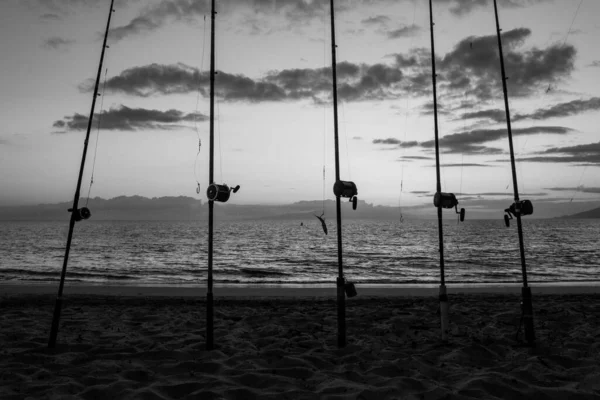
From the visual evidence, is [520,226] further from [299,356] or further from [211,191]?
[211,191]

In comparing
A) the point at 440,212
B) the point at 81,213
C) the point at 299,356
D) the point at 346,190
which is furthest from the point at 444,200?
the point at 81,213

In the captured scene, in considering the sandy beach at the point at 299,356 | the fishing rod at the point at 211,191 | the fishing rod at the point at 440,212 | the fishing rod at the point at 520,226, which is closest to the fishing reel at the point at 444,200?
the fishing rod at the point at 440,212

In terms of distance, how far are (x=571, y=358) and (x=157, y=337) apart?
7767mm

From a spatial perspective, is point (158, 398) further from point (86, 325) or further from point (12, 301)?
point (12, 301)

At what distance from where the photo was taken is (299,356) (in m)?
7.63

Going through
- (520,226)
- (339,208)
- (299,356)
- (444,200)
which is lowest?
(299,356)

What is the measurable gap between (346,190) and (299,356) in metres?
3.05

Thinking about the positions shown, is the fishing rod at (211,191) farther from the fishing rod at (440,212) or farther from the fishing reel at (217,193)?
the fishing rod at (440,212)

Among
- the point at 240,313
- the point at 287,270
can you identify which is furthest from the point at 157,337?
the point at 287,270

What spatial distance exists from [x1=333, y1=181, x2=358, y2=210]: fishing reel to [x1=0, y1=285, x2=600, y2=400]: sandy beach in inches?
110

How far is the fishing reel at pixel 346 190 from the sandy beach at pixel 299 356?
279 centimetres

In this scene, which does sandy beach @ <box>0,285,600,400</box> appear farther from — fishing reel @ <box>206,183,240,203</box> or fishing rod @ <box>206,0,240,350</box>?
fishing reel @ <box>206,183,240,203</box>

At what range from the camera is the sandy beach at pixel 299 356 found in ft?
19.9

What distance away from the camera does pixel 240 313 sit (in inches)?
475
